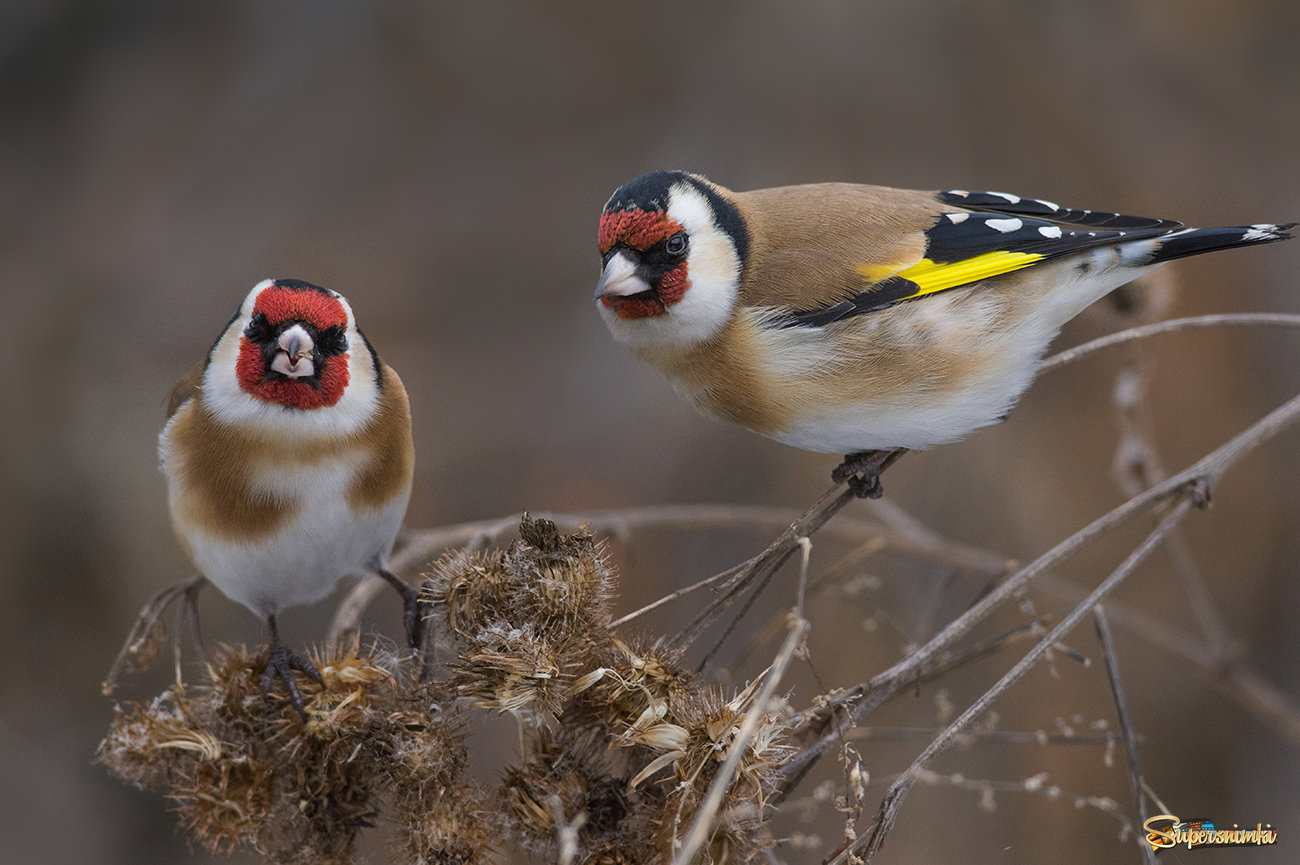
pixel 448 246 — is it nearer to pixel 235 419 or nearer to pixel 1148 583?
pixel 235 419

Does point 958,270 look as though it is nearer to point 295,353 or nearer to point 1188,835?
point 1188,835

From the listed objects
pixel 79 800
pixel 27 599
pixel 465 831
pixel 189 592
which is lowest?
pixel 79 800

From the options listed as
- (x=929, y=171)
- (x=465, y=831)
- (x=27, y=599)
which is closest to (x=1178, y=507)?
(x=465, y=831)

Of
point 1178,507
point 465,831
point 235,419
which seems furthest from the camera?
point 235,419

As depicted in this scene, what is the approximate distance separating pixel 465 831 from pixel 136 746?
63 cm

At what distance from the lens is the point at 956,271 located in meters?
2.72

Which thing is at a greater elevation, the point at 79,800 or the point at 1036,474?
the point at 1036,474

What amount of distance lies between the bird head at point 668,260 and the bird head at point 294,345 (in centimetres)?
60

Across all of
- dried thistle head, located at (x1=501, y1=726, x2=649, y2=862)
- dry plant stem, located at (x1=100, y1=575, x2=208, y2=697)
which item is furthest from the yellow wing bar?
dry plant stem, located at (x1=100, y1=575, x2=208, y2=697)

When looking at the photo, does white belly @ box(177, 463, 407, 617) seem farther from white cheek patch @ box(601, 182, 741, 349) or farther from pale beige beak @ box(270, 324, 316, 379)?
white cheek patch @ box(601, 182, 741, 349)

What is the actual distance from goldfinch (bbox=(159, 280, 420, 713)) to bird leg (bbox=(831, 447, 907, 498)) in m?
1.14

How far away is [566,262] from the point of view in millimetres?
5051

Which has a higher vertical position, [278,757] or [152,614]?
[152,614]

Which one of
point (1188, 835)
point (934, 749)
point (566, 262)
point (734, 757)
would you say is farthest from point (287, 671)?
point (566, 262)
